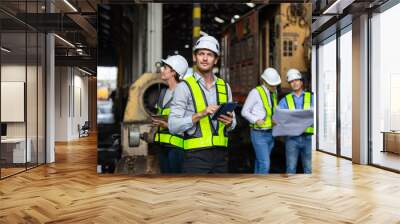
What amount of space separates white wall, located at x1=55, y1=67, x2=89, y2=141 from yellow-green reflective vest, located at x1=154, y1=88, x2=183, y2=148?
28.2 feet

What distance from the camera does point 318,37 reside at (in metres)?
9.23

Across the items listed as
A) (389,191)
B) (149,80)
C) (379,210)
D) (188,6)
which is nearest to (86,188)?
(149,80)

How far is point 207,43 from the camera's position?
574 centimetres

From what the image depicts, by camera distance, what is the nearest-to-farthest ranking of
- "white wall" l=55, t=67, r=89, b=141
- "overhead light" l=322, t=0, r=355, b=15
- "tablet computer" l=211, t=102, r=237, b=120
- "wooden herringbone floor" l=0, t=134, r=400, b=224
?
"wooden herringbone floor" l=0, t=134, r=400, b=224
"tablet computer" l=211, t=102, r=237, b=120
"overhead light" l=322, t=0, r=355, b=15
"white wall" l=55, t=67, r=89, b=141

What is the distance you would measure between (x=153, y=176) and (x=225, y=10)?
260cm

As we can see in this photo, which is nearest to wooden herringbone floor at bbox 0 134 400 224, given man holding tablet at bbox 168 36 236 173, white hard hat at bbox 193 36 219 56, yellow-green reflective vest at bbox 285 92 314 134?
man holding tablet at bbox 168 36 236 173

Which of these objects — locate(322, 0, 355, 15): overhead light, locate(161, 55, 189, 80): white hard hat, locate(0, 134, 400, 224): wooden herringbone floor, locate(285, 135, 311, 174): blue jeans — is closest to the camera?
locate(0, 134, 400, 224): wooden herringbone floor

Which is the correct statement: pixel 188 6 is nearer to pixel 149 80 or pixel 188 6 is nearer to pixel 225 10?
pixel 225 10

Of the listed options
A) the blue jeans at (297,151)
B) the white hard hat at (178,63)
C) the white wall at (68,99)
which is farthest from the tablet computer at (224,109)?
the white wall at (68,99)

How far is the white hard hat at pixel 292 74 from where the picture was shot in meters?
5.87

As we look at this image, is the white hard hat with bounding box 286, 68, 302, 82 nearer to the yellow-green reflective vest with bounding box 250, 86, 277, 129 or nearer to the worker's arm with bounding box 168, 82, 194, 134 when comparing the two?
the yellow-green reflective vest with bounding box 250, 86, 277, 129

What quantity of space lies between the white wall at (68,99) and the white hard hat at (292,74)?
9.39m

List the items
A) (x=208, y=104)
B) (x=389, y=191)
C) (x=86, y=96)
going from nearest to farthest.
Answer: (x=389, y=191) < (x=208, y=104) < (x=86, y=96)

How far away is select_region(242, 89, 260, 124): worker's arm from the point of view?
19.1 feet
